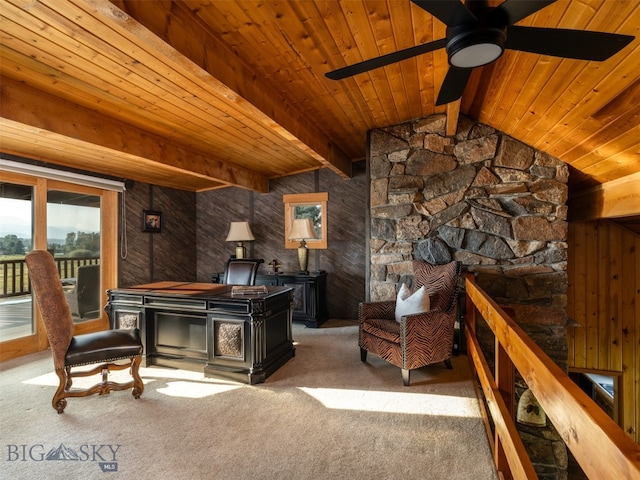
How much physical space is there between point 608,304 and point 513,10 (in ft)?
15.0

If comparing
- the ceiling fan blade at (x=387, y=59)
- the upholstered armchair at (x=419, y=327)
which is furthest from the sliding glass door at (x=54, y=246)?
the ceiling fan blade at (x=387, y=59)

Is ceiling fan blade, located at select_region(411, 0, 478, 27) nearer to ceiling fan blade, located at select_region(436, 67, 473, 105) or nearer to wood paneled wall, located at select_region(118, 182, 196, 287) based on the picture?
ceiling fan blade, located at select_region(436, 67, 473, 105)

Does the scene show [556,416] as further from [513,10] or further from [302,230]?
[302,230]

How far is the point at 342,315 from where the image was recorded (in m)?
5.39

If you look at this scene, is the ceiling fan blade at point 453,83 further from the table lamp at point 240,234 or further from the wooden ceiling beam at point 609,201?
the table lamp at point 240,234

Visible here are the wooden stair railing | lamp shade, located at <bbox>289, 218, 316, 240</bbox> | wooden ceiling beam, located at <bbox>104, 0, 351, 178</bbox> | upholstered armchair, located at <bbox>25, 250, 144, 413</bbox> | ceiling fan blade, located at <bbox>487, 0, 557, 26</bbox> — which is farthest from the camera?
lamp shade, located at <bbox>289, 218, 316, 240</bbox>

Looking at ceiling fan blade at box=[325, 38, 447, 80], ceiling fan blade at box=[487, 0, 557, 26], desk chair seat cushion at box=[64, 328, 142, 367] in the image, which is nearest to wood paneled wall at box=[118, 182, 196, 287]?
desk chair seat cushion at box=[64, 328, 142, 367]

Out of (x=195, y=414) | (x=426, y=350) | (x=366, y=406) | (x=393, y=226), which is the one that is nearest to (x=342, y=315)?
(x=393, y=226)

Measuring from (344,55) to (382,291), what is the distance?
2615 mm

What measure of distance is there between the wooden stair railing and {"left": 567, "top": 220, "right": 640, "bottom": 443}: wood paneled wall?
11.5 ft

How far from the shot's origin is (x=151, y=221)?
17.3ft

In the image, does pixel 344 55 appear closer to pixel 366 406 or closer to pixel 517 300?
pixel 366 406

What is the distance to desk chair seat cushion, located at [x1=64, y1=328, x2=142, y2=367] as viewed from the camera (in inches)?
96.6

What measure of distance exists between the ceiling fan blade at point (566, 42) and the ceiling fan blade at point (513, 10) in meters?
0.07
